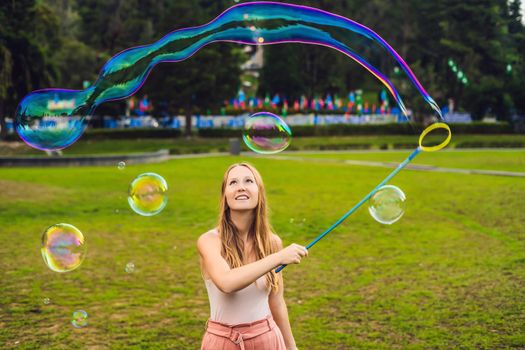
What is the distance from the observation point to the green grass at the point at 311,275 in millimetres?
6297

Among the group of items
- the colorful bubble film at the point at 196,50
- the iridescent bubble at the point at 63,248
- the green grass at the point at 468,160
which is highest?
the colorful bubble film at the point at 196,50

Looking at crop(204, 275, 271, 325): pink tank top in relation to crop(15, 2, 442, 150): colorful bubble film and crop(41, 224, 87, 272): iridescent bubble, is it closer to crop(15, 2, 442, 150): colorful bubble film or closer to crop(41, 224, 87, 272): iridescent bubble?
crop(15, 2, 442, 150): colorful bubble film

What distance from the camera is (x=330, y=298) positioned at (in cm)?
750

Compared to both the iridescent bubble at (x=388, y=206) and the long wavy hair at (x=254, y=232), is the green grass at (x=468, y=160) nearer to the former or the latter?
the iridescent bubble at (x=388, y=206)

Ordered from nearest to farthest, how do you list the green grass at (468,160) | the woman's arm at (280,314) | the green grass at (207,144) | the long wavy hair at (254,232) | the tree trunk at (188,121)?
the long wavy hair at (254,232) → the woman's arm at (280,314) → the green grass at (468,160) → the green grass at (207,144) → the tree trunk at (188,121)

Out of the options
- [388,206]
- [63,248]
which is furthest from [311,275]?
[63,248]

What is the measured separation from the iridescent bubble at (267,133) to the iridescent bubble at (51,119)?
1498 mm

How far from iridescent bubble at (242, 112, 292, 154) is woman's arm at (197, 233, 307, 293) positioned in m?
2.85

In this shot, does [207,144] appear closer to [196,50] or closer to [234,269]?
[196,50]

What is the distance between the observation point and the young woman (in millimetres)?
3068

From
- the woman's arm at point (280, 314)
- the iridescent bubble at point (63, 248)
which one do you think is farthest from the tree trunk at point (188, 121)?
the woman's arm at point (280, 314)

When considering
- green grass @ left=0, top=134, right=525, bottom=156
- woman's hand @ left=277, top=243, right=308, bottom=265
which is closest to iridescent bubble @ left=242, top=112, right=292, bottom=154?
woman's hand @ left=277, top=243, right=308, bottom=265

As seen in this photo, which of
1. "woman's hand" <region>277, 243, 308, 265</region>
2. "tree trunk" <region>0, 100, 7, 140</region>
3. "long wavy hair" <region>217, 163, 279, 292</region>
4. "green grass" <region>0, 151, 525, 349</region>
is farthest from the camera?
"tree trunk" <region>0, 100, 7, 140</region>

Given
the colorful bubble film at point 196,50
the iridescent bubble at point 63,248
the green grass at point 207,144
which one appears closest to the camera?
the colorful bubble film at point 196,50
